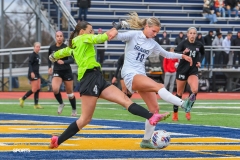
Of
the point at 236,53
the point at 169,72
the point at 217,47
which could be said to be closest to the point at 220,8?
the point at 236,53

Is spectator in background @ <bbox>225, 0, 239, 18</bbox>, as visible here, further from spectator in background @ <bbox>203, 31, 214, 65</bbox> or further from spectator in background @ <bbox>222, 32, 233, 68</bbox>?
spectator in background @ <bbox>222, 32, 233, 68</bbox>

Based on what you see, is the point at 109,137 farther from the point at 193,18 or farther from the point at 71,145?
the point at 193,18

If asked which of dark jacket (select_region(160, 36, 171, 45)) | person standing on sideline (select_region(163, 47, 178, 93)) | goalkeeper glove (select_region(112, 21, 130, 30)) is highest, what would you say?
goalkeeper glove (select_region(112, 21, 130, 30))

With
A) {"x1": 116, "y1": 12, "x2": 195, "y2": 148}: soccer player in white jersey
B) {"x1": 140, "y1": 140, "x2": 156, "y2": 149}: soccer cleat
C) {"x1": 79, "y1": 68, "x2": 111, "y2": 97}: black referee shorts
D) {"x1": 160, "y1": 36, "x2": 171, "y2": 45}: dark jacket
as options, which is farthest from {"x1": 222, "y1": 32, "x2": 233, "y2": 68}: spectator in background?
{"x1": 79, "y1": 68, "x2": 111, "y2": 97}: black referee shorts

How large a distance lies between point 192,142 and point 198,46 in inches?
222

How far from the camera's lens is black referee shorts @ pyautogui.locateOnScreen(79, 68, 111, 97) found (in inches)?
392

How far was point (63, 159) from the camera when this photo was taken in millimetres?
8781

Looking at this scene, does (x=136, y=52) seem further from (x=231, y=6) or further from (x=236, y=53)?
(x=231, y=6)

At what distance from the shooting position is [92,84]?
9.99m

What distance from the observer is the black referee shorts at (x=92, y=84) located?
9.95m

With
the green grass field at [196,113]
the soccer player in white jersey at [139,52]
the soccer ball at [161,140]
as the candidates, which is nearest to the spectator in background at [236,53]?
the green grass field at [196,113]

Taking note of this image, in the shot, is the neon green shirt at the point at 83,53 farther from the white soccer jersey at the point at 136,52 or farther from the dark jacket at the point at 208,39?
the dark jacket at the point at 208,39

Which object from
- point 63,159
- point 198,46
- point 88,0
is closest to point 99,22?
point 88,0

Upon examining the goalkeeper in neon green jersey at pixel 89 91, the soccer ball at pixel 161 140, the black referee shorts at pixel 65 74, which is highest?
the goalkeeper in neon green jersey at pixel 89 91
